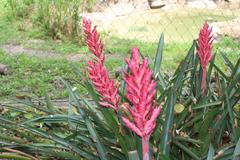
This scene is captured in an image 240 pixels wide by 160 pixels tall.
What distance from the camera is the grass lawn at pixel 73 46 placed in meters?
6.20

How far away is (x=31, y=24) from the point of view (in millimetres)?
9391

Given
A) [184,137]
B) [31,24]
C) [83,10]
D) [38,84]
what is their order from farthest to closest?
1. [83,10]
2. [31,24]
3. [38,84]
4. [184,137]

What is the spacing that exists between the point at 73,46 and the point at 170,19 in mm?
2804

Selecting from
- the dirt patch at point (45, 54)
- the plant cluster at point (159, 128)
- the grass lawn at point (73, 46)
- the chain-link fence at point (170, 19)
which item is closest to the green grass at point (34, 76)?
the grass lawn at point (73, 46)

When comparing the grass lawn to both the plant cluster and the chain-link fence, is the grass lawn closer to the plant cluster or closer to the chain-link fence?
the chain-link fence

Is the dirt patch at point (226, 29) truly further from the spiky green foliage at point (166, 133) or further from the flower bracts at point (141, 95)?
the flower bracts at point (141, 95)

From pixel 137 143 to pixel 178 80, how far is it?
530mm

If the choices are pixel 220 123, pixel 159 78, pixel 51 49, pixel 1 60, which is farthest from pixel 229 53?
pixel 220 123

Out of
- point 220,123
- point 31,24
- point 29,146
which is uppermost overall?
point 220,123

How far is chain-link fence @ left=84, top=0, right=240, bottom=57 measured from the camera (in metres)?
9.22

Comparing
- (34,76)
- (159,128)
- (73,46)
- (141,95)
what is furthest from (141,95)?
(73,46)

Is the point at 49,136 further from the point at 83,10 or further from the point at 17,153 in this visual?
the point at 83,10

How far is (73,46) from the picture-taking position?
322 inches

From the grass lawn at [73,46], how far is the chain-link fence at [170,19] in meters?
0.02
